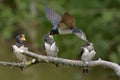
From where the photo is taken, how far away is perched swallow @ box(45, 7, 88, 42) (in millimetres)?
1813

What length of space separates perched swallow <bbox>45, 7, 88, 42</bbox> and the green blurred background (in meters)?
4.65

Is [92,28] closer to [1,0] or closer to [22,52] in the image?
[1,0]

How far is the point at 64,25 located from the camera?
6.08 ft

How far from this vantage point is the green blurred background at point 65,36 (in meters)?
7.38

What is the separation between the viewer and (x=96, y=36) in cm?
795

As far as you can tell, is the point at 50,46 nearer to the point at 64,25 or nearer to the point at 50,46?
the point at 50,46

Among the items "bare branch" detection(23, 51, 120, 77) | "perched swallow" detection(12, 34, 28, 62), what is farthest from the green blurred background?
"bare branch" detection(23, 51, 120, 77)

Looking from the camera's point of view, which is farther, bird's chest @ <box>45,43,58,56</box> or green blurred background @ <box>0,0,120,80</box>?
green blurred background @ <box>0,0,120,80</box>

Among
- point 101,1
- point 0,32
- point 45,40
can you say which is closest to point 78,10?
point 101,1

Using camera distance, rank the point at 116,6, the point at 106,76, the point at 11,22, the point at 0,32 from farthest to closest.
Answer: the point at 0,32
the point at 11,22
the point at 116,6
the point at 106,76

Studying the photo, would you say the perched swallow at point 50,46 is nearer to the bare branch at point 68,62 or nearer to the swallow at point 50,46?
the swallow at point 50,46

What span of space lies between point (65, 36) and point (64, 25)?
6.52 metres

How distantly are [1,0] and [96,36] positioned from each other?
273 cm

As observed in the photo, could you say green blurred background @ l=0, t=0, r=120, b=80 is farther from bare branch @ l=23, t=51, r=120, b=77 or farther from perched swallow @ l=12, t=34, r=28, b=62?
bare branch @ l=23, t=51, r=120, b=77
